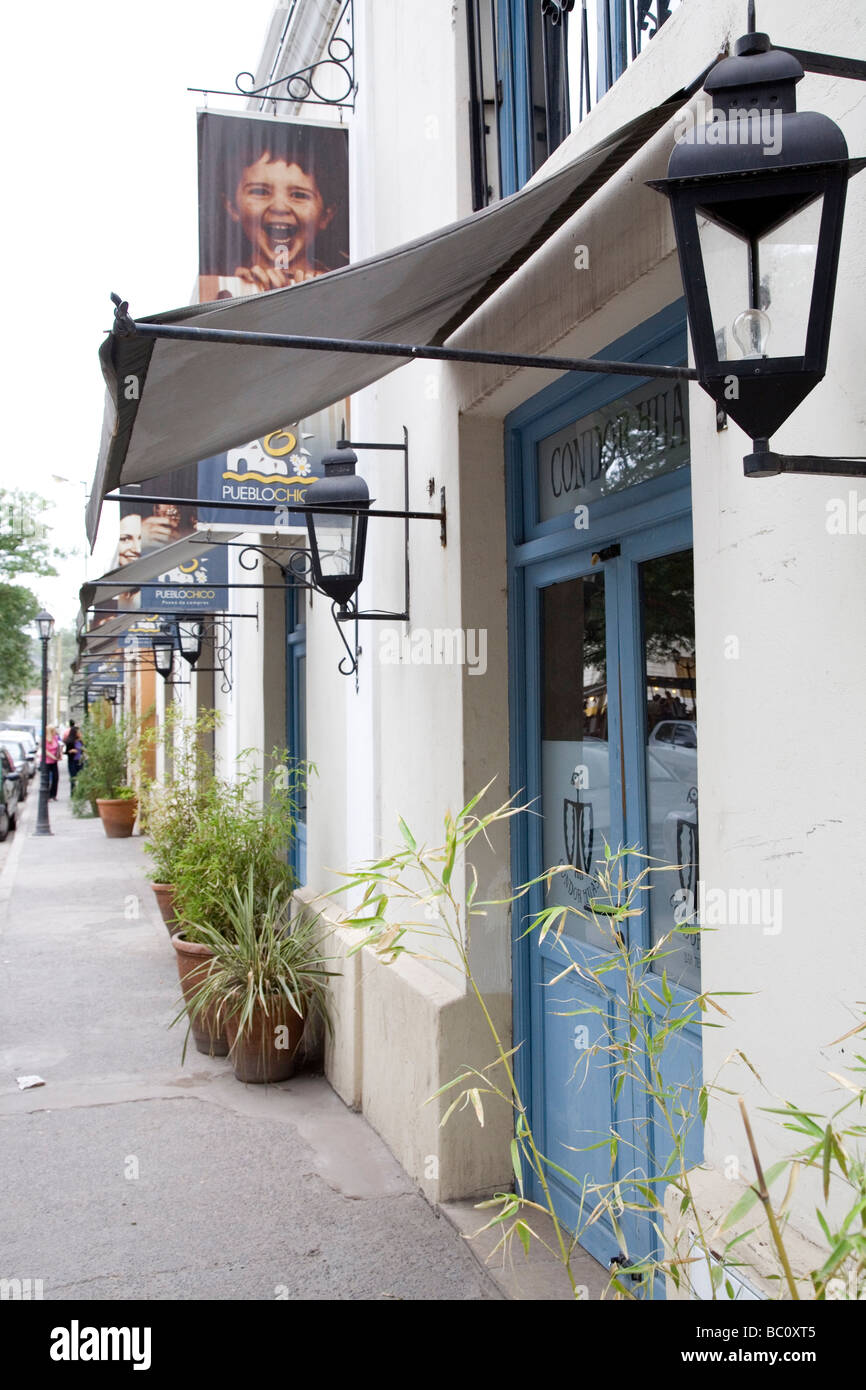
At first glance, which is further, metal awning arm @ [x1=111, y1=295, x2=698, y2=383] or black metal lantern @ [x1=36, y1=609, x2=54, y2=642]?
black metal lantern @ [x1=36, y1=609, x2=54, y2=642]

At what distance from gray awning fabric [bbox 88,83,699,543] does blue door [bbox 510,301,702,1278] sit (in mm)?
524

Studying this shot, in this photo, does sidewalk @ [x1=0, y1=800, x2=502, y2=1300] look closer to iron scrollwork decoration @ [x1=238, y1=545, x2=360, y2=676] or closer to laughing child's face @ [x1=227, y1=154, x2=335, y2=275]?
iron scrollwork decoration @ [x1=238, y1=545, x2=360, y2=676]

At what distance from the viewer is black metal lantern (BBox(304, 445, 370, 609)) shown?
4949mm

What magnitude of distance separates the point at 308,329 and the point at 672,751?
1666 mm

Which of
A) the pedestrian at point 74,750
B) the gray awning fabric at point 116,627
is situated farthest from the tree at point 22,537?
the gray awning fabric at point 116,627

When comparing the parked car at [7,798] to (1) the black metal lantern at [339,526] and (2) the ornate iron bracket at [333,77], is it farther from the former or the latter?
(1) the black metal lantern at [339,526]

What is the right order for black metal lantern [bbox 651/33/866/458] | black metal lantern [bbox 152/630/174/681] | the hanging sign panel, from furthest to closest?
1. black metal lantern [bbox 152/630/174/681]
2. the hanging sign panel
3. black metal lantern [bbox 651/33/866/458]

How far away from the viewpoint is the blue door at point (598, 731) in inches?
135

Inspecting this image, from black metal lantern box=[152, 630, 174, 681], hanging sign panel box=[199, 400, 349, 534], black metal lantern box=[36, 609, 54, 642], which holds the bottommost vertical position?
black metal lantern box=[152, 630, 174, 681]

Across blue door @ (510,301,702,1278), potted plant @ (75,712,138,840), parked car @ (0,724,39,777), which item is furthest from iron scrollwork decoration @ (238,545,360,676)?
parked car @ (0,724,39,777)

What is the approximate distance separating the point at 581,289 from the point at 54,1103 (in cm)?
470

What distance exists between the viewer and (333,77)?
281 inches

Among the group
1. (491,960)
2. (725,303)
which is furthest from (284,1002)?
(725,303)

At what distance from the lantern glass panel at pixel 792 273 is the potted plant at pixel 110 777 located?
704 inches
